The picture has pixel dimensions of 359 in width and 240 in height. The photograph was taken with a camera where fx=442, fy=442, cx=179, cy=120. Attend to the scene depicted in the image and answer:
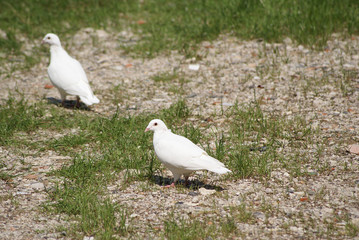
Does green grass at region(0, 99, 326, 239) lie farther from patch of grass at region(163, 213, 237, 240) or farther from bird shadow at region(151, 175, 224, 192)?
bird shadow at region(151, 175, 224, 192)

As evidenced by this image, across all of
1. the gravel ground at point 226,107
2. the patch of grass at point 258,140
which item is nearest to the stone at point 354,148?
the gravel ground at point 226,107

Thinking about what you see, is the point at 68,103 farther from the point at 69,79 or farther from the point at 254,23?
the point at 254,23

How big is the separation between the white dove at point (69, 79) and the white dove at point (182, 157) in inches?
110

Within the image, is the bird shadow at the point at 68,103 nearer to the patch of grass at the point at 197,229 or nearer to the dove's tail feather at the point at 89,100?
the dove's tail feather at the point at 89,100

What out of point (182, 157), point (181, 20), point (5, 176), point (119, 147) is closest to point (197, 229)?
point (182, 157)

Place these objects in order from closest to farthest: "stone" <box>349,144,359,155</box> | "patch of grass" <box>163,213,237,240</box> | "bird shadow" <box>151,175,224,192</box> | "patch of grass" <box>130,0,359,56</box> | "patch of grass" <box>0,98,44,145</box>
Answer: "patch of grass" <box>163,213,237,240</box> < "bird shadow" <box>151,175,224,192</box> < "stone" <box>349,144,359,155</box> < "patch of grass" <box>0,98,44,145</box> < "patch of grass" <box>130,0,359,56</box>

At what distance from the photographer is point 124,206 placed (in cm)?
504

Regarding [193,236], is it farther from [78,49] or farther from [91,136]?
[78,49]

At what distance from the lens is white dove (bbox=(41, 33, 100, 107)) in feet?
25.9

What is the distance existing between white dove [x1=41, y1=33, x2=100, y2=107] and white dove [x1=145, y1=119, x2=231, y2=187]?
2.80 metres

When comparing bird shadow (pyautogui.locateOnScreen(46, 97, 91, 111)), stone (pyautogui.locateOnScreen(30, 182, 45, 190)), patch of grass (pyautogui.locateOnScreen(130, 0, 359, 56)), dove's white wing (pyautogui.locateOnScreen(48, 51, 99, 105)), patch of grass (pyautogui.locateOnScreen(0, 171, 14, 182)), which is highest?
patch of grass (pyautogui.locateOnScreen(130, 0, 359, 56))

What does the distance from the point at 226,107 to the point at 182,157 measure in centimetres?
279

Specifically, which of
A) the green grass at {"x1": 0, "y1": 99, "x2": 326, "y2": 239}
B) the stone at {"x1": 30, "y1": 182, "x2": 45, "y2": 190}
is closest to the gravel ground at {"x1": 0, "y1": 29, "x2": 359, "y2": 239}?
the stone at {"x1": 30, "y1": 182, "x2": 45, "y2": 190}

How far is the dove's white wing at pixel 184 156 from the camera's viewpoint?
500cm
